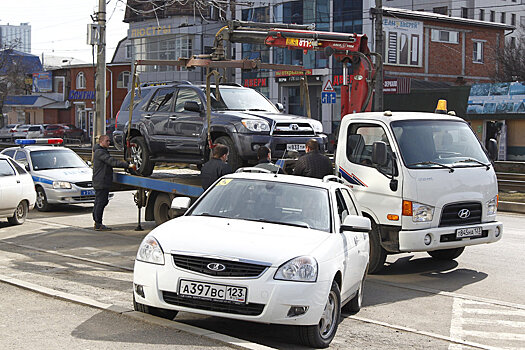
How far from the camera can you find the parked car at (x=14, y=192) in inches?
609

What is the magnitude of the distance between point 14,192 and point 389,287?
8590 mm

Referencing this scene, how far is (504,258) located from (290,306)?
6.96m

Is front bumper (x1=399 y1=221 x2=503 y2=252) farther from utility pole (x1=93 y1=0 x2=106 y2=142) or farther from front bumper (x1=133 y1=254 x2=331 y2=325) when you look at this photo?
utility pole (x1=93 y1=0 x2=106 y2=142)

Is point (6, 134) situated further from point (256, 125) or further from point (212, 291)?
point (212, 291)

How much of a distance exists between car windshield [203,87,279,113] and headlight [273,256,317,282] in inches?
273

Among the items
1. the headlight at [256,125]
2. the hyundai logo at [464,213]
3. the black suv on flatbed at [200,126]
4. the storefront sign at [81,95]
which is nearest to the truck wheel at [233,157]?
the black suv on flatbed at [200,126]

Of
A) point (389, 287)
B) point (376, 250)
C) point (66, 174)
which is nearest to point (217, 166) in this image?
point (376, 250)

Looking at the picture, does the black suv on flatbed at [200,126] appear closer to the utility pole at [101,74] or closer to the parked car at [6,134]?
the utility pole at [101,74]

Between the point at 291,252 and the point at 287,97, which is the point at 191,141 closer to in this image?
the point at 291,252

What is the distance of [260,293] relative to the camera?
20.7ft

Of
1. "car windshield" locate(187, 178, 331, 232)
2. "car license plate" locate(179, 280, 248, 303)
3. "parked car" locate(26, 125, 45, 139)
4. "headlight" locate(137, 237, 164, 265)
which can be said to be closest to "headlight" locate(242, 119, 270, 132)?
"car windshield" locate(187, 178, 331, 232)

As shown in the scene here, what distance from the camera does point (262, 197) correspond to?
25.6 ft

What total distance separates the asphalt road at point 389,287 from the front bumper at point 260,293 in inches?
14.8

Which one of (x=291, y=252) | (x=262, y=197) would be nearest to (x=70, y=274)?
(x=262, y=197)
